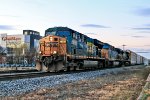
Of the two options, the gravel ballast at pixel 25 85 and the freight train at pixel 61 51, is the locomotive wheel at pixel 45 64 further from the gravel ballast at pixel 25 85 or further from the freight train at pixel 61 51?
the gravel ballast at pixel 25 85

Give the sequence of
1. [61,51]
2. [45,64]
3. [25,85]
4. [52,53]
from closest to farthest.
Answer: [25,85] < [45,64] < [61,51] < [52,53]

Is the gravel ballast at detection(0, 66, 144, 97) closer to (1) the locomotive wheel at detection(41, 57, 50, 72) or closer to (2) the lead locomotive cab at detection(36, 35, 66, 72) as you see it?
(2) the lead locomotive cab at detection(36, 35, 66, 72)

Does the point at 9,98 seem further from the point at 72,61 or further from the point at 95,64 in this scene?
→ the point at 95,64

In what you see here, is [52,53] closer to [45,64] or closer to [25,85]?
[45,64]

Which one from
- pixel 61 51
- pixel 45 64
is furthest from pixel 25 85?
pixel 61 51

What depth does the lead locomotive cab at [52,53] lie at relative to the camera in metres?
30.9

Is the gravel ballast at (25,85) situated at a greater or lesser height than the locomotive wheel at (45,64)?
lesser

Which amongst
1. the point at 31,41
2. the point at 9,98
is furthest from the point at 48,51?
the point at 31,41

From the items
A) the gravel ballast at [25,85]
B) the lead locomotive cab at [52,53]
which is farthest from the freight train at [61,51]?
the gravel ballast at [25,85]

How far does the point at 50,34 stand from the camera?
33.1 meters

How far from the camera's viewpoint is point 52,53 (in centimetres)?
3177

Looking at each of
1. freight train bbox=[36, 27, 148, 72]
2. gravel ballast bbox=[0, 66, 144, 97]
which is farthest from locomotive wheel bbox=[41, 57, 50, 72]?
gravel ballast bbox=[0, 66, 144, 97]

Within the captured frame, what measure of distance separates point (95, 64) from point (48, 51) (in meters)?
12.4

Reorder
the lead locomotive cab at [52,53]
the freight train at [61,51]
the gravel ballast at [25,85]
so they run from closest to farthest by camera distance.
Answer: the gravel ballast at [25,85] < the lead locomotive cab at [52,53] < the freight train at [61,51]
